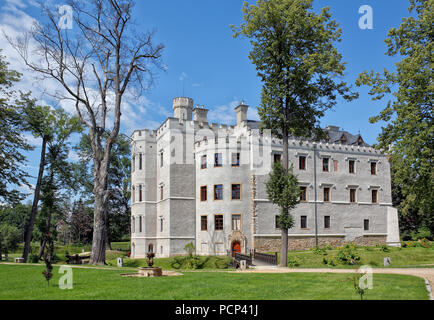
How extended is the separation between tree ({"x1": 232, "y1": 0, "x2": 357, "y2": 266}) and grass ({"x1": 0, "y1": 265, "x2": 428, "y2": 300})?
29.6 feet

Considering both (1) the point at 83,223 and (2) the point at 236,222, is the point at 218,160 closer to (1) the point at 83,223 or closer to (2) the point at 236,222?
(2) the point at 236,222

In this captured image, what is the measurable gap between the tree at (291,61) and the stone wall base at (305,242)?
1133 centimetres

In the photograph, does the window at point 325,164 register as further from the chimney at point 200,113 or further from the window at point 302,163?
the chimney at point 200,113

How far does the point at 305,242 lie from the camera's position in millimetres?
34938

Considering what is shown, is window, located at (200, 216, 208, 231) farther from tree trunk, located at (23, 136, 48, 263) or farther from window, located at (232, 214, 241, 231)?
tree trunk, located at (23, 136, 48, 263)

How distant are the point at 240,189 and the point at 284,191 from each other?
11834 millimetres

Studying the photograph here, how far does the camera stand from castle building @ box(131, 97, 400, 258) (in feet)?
108

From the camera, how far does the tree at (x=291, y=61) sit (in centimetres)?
2159

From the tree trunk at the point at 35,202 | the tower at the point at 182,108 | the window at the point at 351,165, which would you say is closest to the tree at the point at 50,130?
the tree trunk at the point at 35,202

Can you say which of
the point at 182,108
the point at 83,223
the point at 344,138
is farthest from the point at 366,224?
the point at 83,223

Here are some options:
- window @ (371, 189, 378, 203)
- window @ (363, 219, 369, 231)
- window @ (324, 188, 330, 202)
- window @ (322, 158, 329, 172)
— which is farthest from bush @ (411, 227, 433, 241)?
window @ (322, 158, 329, 172)
